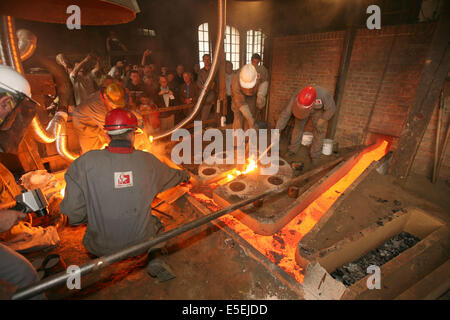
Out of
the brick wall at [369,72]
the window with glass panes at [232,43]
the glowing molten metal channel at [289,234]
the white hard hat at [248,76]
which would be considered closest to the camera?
the glowing molten metal channel at [289,234]

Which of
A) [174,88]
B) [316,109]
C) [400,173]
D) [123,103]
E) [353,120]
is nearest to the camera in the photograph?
[123,103]

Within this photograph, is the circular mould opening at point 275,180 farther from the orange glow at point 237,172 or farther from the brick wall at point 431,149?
the brick wall at point 431,149

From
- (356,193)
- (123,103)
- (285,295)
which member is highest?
(123,103)

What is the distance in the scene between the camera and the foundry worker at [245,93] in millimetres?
5230

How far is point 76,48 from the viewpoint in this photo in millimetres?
8141

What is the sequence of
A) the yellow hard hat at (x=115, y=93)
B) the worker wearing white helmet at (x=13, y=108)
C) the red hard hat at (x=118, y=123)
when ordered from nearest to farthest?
the worker wearing white helmet at (x=13, y=108)
the red hard hat at (x=118, y=123)
the yellow hard hat at (x=115, y=93)

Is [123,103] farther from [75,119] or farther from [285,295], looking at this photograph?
[285,295]

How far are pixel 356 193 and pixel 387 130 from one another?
10.4 ft

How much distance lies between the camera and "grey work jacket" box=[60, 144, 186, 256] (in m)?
2.15

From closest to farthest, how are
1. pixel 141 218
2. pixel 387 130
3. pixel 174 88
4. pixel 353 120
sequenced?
pixel 141 218 < pixel 387 130 < pixel 353 120 < pixel 174 88

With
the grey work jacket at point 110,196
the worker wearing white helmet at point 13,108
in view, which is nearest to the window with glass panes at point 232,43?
the worker wearing white helmet at point 13,108

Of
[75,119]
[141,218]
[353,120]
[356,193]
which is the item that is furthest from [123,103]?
[353,120]

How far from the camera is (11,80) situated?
6.58ft

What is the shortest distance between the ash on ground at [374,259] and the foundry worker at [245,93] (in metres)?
3.60
